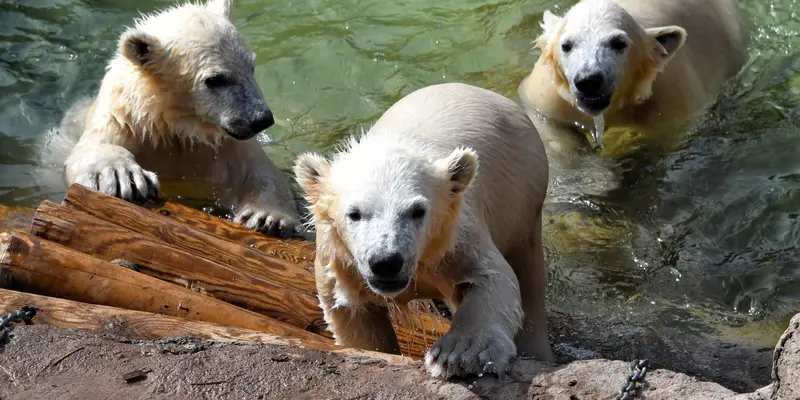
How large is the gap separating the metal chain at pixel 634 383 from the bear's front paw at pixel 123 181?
3.30 metres

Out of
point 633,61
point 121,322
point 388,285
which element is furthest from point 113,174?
point 633,61

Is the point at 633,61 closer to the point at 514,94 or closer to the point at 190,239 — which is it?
the point at 514,94

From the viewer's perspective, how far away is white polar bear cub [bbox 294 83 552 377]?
11.8ft

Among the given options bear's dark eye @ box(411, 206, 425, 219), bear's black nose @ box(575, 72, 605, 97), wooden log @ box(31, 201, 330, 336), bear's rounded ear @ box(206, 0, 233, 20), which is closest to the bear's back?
bear's dark eye @ box(411, 206, 425, 219)

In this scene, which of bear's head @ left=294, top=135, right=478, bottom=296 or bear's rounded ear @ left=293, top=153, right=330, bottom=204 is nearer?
bear's head @ left=294, top=135, right=478, bottom=296

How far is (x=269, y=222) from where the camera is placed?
5863mm

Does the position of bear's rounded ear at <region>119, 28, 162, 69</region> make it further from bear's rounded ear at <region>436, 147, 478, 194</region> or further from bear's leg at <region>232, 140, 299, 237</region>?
bear's rounded ear at <region>436, 147, 478, 194</region>

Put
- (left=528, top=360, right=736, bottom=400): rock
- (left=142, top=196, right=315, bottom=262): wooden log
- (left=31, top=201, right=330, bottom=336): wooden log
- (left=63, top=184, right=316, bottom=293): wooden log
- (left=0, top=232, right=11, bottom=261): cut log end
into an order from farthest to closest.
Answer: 1. (left=142, top=196, right=315, bottom=262): wooden log
2. (left=63, top=184, right=316, bottom=293): wooden log
3. (left=31, top=201, right=330, bottom=336): wooden log
4. (left=0, top=232, right=11, bottom=261): cut log end
5. (left=528, top=360, right=736, bottom=400): rock

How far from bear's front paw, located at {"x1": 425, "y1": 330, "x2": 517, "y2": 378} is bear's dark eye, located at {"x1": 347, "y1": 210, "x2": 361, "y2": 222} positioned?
0.56 meters

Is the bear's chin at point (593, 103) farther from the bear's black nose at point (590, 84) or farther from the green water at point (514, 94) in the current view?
the green water at point (514, 94)

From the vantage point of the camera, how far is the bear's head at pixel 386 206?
3592mm

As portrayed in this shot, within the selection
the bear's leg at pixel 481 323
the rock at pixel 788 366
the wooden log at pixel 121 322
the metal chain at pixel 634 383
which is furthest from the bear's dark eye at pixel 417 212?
the rock at pixel 788 366

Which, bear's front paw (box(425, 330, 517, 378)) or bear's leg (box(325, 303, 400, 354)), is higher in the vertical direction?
bear's front paw (box(425, 330, 517, 378))

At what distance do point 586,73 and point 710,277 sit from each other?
1.57 metres
